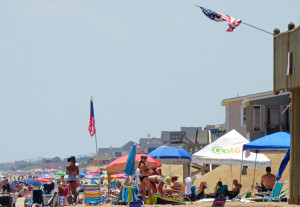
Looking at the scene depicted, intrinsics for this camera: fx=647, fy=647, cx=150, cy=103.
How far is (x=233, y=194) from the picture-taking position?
18609mm

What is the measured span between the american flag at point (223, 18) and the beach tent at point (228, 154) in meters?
4.31

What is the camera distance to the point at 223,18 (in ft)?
56.9

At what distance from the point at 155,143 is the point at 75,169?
351ft

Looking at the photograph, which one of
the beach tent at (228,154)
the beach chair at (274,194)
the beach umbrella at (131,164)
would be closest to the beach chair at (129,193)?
the beach umbrella at (131,164)

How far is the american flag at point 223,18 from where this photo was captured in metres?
17.2

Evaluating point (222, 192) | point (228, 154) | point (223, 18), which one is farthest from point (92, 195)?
point (223, 18)

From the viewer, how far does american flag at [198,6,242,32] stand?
1720 centimetres

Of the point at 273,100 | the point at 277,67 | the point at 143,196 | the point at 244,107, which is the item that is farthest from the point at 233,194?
the point at 244,107

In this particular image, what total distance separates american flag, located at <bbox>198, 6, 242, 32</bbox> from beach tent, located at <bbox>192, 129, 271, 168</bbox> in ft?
14.1

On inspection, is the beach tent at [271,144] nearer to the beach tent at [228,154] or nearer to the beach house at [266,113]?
the beach tent at [228,154]

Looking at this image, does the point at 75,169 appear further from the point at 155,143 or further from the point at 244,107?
the point at 155,143

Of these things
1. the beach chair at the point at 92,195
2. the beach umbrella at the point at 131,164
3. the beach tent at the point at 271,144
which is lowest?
the beach chair at the point at 92,195

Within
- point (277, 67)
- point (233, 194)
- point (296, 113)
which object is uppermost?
point (277, 67)

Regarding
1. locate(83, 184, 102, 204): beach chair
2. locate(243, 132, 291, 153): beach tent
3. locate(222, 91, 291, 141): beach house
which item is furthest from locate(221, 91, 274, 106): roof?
locate(83, 184, 102, 204): beach chair
